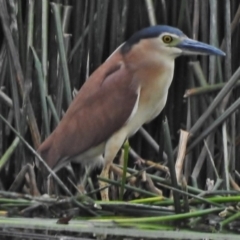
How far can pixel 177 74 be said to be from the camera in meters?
4.13

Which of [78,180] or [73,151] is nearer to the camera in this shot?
[73,151]

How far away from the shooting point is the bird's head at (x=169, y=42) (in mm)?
3658

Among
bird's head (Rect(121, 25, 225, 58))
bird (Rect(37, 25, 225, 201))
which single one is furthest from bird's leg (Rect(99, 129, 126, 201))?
bird's head (Rect(121, 25, 225, 58))

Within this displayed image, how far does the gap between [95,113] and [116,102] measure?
107 mm

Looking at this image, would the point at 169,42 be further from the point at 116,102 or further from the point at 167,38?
the point at 116,102

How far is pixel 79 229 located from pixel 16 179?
100 centimetres

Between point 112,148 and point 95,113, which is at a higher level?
point 95,113

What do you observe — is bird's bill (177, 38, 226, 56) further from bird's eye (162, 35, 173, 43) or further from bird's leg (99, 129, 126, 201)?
bird's leg (99, 129, 126, 201)

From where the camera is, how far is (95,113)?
153 inches

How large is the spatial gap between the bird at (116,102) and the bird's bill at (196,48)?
0.04 feet

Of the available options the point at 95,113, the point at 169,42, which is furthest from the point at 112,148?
the point at 169,42

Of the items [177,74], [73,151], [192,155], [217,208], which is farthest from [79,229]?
[177,74]

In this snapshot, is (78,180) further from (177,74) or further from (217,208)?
(217,208)

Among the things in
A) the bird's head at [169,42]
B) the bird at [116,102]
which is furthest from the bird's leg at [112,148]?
the bird's head at [169,42]
